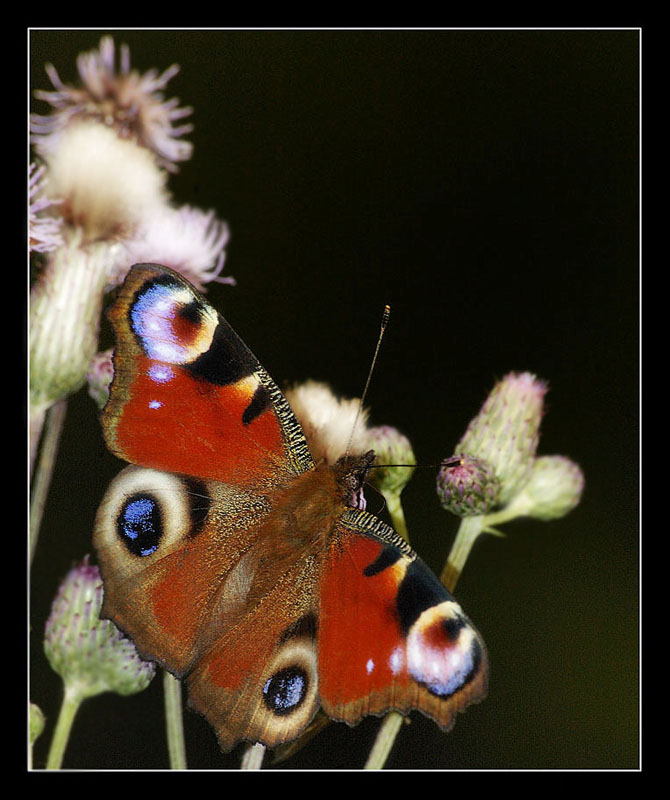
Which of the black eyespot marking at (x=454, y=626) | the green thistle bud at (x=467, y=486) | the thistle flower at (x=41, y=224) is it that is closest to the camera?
the black eyespot marking at (x=454, y=626)

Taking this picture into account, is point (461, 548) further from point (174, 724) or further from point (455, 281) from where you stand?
point (174, 724)

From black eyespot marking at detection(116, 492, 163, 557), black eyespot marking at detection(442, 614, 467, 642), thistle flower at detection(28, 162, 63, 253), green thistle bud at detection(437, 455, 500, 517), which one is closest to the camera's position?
black eyespot marking at detection(442, 614, 467, 642)

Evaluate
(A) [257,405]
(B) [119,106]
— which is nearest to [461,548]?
(A) [257,405]

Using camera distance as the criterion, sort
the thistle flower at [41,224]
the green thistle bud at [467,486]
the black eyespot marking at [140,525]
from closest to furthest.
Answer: the black eyespot marking at [140,525], the green thistle bud at [467,486], the thistle flower at [41,224]

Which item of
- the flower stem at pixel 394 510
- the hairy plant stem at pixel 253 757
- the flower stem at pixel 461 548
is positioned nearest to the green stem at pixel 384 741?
the hairy plant stem at pixel 253 757

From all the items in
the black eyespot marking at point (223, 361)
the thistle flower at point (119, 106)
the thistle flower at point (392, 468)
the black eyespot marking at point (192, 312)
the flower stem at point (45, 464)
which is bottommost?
the flower stem at point (45, 464)

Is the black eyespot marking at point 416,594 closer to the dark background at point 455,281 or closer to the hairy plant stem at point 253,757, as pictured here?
the dark background at point 455,281

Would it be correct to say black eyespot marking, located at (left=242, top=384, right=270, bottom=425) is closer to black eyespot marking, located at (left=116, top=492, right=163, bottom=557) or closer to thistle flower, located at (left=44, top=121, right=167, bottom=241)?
black eyespot marking, located at (left=116, top=492, right=163, bottom=557)

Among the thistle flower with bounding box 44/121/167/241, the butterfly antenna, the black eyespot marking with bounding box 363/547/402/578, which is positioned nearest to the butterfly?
the black eyespot marking with bounding box 363/547/402/578
